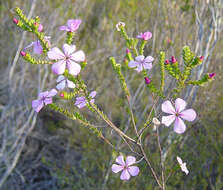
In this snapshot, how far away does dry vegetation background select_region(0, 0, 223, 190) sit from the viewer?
7.30 ft

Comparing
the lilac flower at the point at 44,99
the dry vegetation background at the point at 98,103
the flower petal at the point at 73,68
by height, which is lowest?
the dry vegetation background at the point at 98,103

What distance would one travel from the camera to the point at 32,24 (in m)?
0.98

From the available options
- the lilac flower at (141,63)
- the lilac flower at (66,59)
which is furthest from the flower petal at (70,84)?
the lilac flower at (141,63)

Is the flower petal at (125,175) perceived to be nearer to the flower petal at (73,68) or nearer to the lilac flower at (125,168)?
the lilac flower at (125,168)

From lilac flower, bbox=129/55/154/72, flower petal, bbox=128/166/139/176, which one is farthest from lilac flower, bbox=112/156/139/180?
lilac flower, bbox=129/55/154/72

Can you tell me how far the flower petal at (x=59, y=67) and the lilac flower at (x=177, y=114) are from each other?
43cm

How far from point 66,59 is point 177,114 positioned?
515mm

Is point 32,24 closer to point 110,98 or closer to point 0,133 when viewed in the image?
point 0,133

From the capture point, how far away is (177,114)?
3.59ft

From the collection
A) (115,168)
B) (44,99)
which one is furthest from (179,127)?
(44,99)

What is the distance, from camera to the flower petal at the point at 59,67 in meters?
0.93

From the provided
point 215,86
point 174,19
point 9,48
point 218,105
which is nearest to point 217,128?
point 218,105

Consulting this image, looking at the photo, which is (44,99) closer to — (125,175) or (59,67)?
(59,67)

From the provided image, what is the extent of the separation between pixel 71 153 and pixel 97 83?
939 mm
